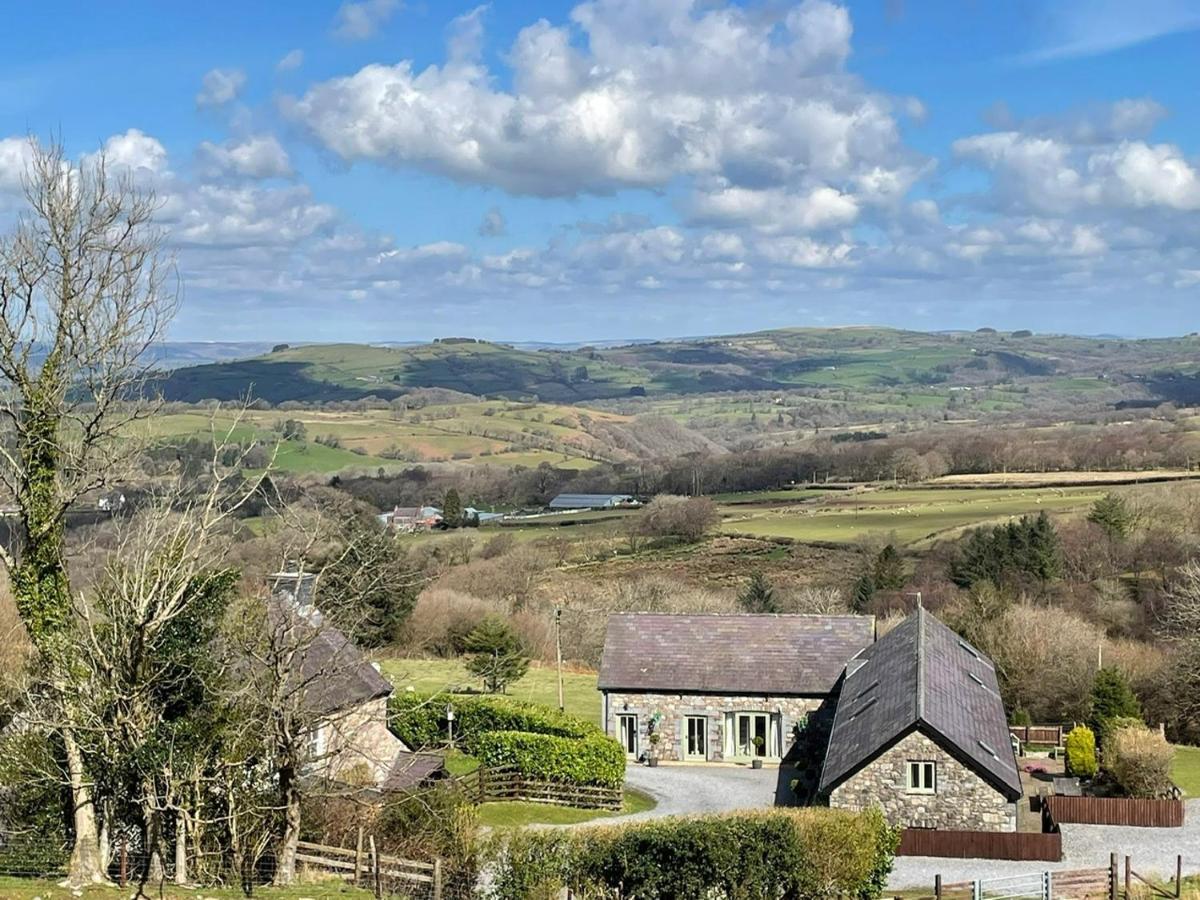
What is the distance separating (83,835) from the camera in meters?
20.1

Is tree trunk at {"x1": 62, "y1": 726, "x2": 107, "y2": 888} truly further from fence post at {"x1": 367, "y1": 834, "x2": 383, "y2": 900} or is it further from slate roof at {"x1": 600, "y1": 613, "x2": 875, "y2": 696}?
slate roof at {"x1": 600, "y1": 613, "x2": 875, "y2": 696}

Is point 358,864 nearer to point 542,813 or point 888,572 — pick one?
point 542,813

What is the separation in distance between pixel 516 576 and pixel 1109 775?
4946 cm

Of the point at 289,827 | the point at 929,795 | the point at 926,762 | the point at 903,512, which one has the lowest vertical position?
the point at 903,512

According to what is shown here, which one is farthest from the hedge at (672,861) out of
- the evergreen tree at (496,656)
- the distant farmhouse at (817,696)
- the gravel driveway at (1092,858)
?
the evergreen tree at (496,656)

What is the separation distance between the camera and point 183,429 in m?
115

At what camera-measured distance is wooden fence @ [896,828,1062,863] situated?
2927cm

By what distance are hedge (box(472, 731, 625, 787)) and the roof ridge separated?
853 centimetres

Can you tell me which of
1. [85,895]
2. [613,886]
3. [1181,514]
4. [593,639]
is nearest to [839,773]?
[613,886]

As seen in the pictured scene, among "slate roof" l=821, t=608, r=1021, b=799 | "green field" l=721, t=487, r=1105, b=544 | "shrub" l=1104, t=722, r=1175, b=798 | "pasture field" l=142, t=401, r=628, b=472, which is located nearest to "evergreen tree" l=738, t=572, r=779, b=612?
"green field" l=721, t=487, r=1105, b=544

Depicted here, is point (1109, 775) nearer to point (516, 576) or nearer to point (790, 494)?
point (516, 576)

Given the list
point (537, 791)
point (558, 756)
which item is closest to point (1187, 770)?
point (558, 756)

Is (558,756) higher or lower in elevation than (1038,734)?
higher

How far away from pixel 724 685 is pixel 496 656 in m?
12.4
